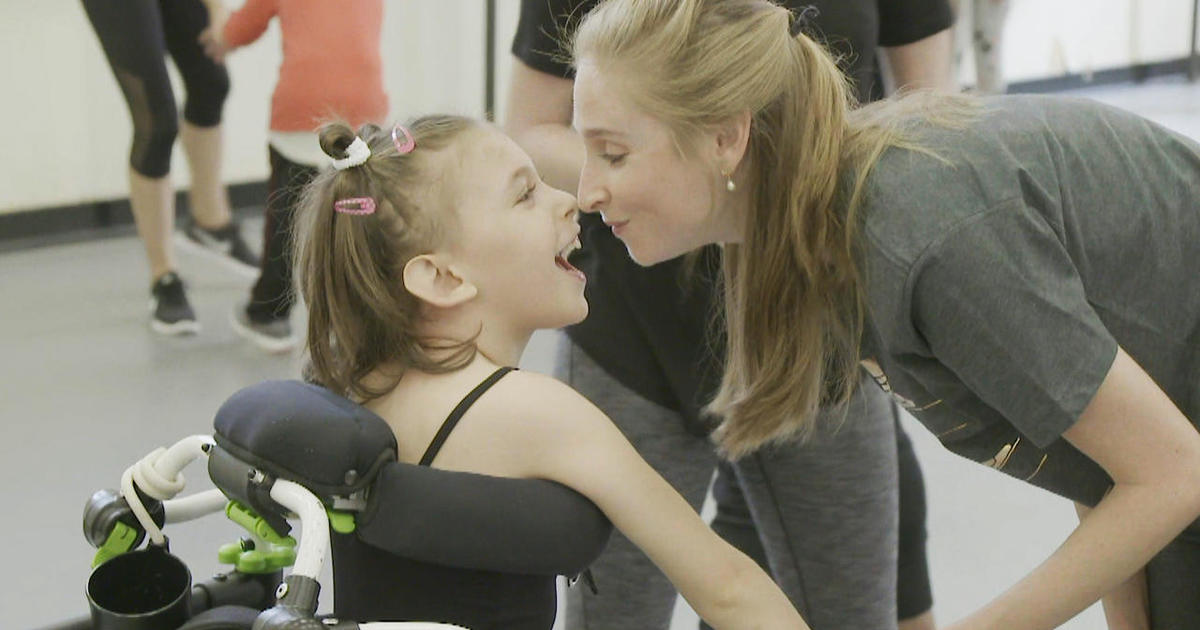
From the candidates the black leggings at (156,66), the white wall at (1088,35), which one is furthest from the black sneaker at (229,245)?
the white wall at (1088,35)

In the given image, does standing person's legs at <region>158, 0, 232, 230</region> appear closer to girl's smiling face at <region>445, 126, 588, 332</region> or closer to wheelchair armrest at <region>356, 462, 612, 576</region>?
girl's smiling face at <region>445, 126, 588, 332</region>

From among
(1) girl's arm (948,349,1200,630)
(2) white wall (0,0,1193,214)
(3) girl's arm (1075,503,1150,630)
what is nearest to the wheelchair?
(1) girl's arm (948,349,1200,630)

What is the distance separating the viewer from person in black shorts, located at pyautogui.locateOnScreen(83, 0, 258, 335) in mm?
3334

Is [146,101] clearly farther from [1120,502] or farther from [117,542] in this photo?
[1120,502]

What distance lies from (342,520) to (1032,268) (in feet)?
1.90

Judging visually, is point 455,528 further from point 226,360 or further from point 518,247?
point 226,360

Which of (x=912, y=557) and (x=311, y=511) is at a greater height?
(x=311, y=511)

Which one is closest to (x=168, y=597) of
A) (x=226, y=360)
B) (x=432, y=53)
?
(x=226, y=360)

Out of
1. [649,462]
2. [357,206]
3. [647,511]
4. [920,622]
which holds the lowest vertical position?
[920,622]

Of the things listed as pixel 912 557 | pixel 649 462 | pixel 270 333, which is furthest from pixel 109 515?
pixel 270 333

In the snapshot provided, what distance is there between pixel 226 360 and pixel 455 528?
96.2 inches

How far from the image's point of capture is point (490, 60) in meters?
4.97

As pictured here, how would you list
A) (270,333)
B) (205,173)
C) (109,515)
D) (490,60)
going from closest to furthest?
1. (109,515)
2. (270,333)
3. (205,173)
4. (490,60)

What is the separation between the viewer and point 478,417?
4.15 feet
